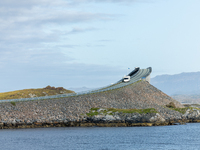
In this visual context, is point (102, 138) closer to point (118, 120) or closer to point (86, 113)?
point (118, 120)

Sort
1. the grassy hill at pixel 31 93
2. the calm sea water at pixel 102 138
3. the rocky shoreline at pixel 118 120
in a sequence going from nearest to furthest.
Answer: the calm sea water at pixel 102 138, the rocky shoreline at pixel 118 120, the grassy hill at pixel 31 93

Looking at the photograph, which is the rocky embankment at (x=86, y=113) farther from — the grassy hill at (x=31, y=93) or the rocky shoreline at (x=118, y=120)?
the grassy hill at (x=31, y=93)

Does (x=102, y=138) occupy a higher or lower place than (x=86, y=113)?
lower

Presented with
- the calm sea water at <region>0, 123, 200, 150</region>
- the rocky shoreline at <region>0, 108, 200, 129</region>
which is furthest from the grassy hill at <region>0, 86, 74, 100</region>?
the calm sea water at <region>0, 123, 200, 150</region>

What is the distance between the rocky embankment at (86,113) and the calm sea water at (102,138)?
A: 408 centimetres

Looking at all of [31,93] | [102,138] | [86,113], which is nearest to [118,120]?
[86,113]

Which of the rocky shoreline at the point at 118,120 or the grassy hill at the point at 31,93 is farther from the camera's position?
the grassy hill at the point at 31,93

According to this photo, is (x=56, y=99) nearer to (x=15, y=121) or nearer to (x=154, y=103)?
(x=15, y=121)

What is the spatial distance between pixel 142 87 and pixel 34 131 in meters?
55.1

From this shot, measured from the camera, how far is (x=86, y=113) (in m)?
97.4

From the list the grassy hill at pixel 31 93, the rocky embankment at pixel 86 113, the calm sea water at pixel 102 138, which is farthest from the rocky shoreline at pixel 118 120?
the grassy hill at pixel 31 93

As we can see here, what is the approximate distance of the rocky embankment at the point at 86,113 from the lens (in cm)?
9156

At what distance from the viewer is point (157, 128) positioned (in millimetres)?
91500

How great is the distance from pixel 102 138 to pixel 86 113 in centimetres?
2185
